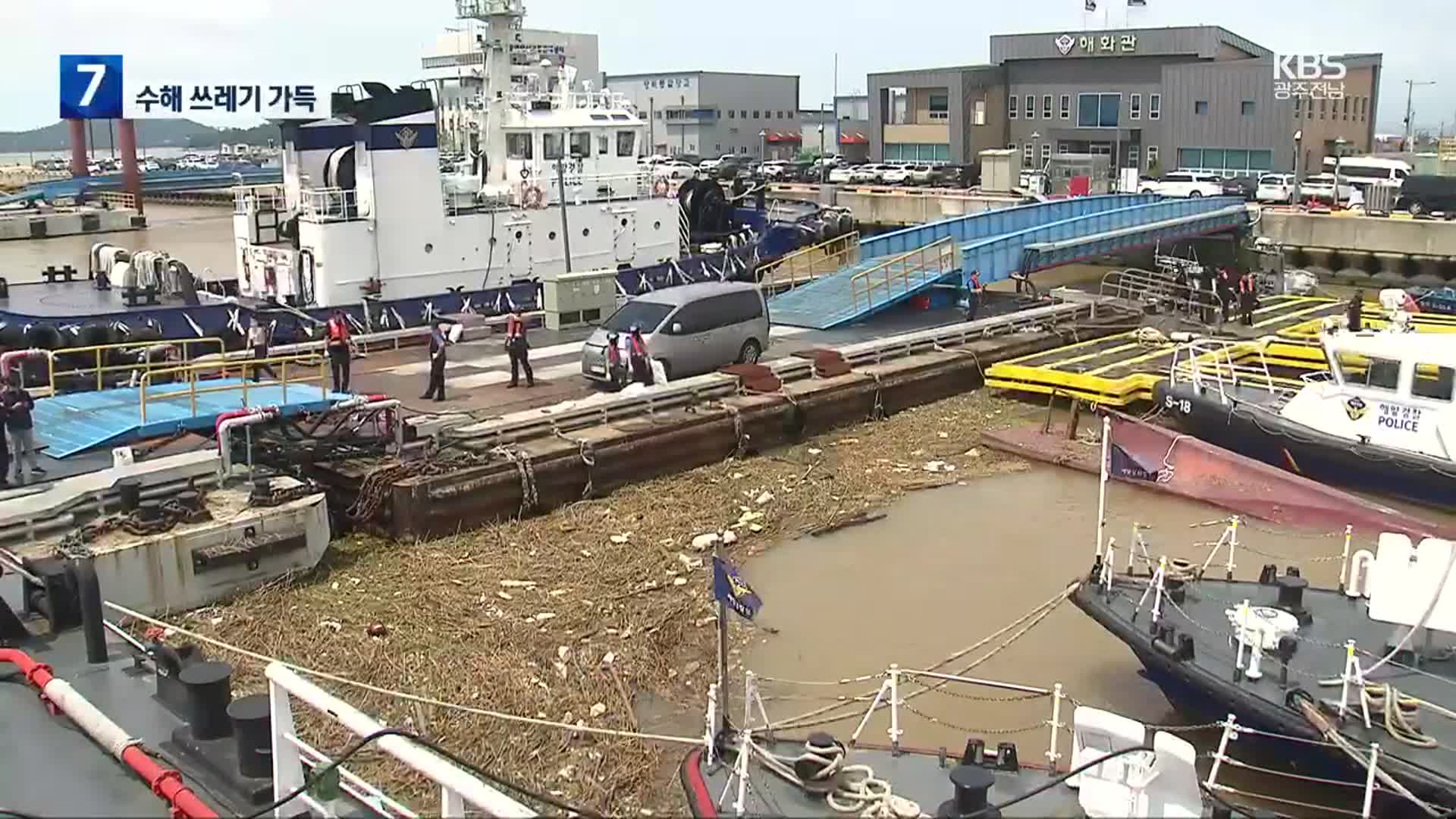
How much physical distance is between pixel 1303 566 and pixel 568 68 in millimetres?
21095

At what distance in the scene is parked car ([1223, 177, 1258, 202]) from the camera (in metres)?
47.3

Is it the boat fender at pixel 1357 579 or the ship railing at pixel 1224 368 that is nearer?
the boat fender at pixel 1357 579

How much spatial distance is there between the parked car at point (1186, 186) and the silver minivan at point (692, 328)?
29.1 m

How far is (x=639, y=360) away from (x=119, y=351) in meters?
8.48

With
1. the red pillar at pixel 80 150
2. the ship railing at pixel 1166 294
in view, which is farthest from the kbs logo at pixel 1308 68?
the red pillar at pixel 80 150

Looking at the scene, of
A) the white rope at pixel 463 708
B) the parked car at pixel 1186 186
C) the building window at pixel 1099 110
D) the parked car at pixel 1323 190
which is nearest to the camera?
the white rope at pixel 463 708

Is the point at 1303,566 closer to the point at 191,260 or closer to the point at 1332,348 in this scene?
the point at 1332,348

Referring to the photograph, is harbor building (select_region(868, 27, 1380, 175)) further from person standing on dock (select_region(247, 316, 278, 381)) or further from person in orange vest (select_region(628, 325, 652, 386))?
person standing on dock (select_region(247, 316, 278, 381))

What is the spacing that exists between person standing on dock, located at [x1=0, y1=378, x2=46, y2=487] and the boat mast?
1623 centimetres

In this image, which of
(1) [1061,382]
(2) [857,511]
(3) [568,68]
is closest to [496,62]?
(3) [568,68]

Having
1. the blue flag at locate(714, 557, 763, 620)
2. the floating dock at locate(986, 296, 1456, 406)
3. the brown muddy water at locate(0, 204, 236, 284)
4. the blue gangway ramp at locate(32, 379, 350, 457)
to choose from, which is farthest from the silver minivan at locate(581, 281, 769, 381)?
the brown muddy water at locate(0, 204, 236, 284)

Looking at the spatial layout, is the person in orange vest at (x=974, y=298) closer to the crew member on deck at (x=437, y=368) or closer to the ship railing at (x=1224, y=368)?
the ship railing at (x=1224, y=368)

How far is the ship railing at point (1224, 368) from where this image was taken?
17516 mm

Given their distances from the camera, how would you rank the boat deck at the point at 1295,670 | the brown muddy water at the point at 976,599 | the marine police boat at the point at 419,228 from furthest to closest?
the marine police boat at the point at 419,228 → the brown muddy water at the point at 976,599 → the boat deck at the point at 1295,670
